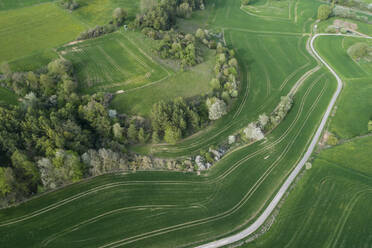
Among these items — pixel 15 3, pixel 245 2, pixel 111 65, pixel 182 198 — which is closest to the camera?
pixel 182 198

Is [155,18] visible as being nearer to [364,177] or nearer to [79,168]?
[79,168]

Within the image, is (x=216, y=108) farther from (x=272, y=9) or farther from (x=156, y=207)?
(x=272, y=9)

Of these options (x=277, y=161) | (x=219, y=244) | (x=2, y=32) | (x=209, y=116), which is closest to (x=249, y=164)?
(x=277, y=161)

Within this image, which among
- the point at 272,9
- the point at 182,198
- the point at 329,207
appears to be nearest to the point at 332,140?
the point at 329,207

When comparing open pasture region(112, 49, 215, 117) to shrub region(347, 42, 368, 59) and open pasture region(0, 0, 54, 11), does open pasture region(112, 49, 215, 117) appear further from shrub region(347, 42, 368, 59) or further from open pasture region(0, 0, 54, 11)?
open pasture region(0, 0, 54, 11)

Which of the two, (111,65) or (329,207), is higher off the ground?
(111,65)

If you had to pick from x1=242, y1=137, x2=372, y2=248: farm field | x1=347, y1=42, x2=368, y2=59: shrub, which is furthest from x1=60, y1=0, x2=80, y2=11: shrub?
x1=347, y1=42, x2=368, y2=59: shrub

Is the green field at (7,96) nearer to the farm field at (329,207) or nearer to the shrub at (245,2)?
the farm field at (329,207)
